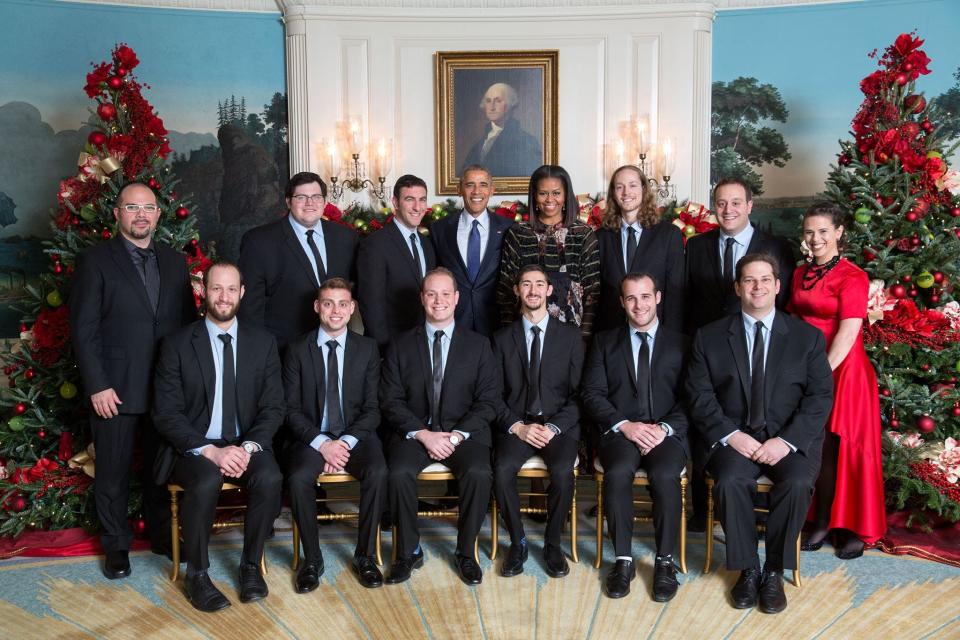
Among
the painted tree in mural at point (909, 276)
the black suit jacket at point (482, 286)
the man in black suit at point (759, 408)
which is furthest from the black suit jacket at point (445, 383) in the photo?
the painted tree in mural at point (909, 276)

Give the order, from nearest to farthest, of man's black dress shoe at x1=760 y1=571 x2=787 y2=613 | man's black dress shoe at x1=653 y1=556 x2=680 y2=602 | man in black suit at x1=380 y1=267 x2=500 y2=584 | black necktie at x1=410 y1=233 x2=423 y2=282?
man's black dress shoe at x1=760 y1=571 x2=787 y2=613 < man's black dress shoe at x1=653 y1=556 x2=680 y2=602 < man in black suit at x1=380 y1=267 x2=500 y2=584 < black necktie at x1=410 y1=233 x2=423 y2=282

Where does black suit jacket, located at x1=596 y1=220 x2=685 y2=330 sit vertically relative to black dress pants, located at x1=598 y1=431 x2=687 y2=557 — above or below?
above

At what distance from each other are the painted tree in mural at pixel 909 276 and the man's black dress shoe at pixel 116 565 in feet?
12.6

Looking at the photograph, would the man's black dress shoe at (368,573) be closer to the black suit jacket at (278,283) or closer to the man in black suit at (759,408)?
the black suit jacket at (278,283)

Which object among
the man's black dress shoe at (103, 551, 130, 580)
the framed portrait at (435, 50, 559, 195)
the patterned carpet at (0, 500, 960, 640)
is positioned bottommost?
the patterned carpet at (0, 500, 960, 640)

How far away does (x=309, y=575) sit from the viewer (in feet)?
13.1

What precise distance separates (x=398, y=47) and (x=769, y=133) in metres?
3.31

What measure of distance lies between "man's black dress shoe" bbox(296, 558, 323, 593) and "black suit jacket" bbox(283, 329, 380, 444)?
24.0 inches

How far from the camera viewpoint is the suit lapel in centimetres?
466

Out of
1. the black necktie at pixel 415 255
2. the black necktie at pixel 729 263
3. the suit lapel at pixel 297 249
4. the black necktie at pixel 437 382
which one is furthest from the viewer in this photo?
the black necktie at pixel 415 255

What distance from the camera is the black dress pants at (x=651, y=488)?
400cm

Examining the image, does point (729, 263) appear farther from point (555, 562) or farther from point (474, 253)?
point (555, 562)

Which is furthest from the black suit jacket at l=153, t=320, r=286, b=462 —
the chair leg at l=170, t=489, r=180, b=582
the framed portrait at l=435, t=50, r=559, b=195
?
the framed portrait at l=435, t=50, r=559, b=195

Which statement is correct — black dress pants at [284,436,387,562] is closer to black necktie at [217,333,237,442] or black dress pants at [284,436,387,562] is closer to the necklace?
black necktie at [217,333,237,442]
